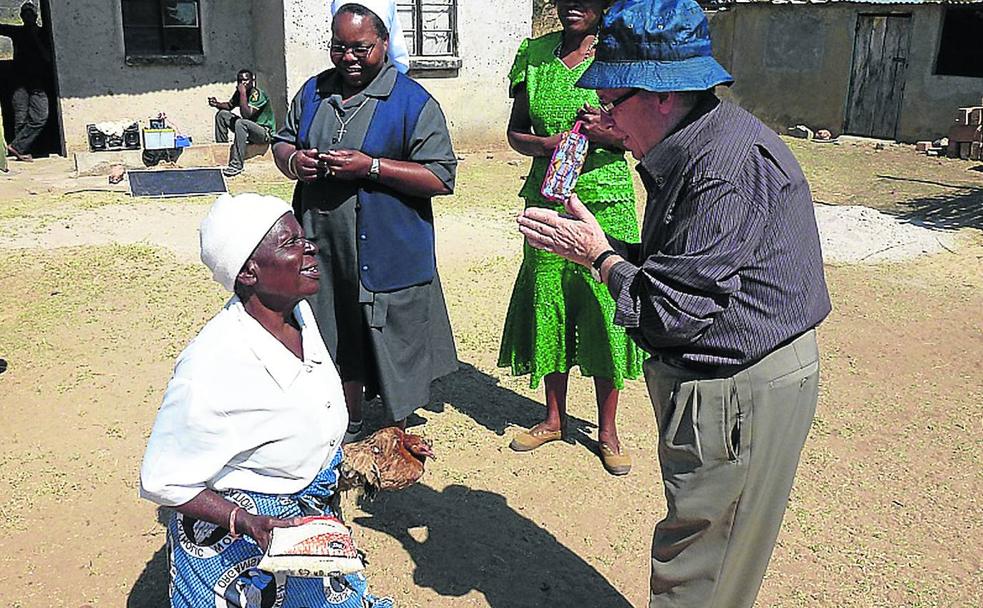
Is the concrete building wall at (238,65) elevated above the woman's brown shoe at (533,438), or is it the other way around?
the concrete building wall at (238,65)

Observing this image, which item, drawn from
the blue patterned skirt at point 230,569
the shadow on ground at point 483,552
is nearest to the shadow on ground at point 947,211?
the shadow on ground at point 483,552

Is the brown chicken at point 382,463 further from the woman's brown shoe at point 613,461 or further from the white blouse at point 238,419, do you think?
the woman's brown shoe at point 613,461

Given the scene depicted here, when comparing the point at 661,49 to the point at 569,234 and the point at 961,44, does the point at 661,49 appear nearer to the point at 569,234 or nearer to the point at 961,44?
the point at 569,234

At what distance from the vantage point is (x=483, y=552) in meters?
3.71

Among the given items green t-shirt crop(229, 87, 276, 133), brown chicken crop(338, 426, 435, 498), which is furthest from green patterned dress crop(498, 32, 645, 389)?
green t-shirt crop(229, 87, 276, 133)

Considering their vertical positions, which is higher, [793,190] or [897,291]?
[793,190]

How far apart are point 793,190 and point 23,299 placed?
5.87 meters

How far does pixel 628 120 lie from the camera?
7.70 ft

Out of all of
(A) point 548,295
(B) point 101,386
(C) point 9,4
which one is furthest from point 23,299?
(C) point 9,4

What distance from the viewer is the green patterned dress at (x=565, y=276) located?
404 cm

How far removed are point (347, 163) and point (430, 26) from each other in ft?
33.0

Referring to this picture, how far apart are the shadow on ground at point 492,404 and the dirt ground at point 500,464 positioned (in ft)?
0.06

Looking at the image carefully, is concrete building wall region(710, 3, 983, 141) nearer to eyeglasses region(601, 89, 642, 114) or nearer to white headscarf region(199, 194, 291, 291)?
eyeglasses region(601, 89, 642, 114)

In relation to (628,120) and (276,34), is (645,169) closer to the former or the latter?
(628,120)
